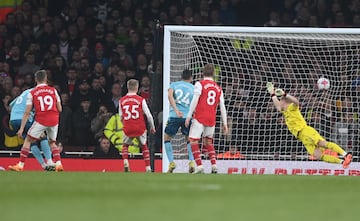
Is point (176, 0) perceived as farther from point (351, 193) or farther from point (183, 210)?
point (183, 210)

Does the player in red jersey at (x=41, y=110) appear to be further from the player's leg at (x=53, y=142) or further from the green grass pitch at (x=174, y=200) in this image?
the green grass pitch at (x=174, y=200)

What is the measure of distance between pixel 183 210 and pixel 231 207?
1.53 feet

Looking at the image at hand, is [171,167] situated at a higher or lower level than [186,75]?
lower

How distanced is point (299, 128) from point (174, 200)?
8.49m

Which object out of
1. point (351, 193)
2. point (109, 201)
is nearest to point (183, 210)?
point (109, 201)

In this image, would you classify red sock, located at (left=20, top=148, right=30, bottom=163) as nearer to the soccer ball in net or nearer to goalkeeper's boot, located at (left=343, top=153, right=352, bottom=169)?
goalkeeper's boot, located at (left=343, top=153, right=352, bottom=169)

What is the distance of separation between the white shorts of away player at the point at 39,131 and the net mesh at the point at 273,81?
2.61 metres

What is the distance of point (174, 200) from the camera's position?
744 centimetres

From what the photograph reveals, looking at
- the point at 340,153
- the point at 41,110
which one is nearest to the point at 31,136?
the point at 41,110

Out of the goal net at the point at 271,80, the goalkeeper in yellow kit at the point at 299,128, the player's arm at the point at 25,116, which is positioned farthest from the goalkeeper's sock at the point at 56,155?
the goalkeeper in yellow kit at the point at 299,128

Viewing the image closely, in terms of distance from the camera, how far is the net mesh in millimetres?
16922

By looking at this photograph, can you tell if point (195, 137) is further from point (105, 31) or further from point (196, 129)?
point (105, 31)

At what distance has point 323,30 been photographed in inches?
637

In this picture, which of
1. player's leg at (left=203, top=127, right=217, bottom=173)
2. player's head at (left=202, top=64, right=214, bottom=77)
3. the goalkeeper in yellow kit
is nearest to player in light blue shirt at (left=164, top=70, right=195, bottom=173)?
player's leg at (left=203, top=127, right=217, bottom=173)
